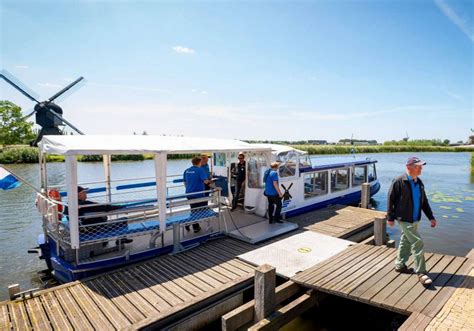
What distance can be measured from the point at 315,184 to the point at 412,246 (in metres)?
6.53

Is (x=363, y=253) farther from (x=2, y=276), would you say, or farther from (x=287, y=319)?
(x=2, y=276)

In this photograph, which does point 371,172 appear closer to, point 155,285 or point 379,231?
point 379,231

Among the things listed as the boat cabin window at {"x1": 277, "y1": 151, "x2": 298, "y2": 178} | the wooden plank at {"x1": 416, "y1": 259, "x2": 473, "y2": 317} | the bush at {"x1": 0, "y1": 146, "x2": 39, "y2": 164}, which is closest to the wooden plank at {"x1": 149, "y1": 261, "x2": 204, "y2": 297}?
the wooden plank at {"x1": 416, "y1": 259, "x2": 473, "y2": 317}

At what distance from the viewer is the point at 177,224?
6.98 meters

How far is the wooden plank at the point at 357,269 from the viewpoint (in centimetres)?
537

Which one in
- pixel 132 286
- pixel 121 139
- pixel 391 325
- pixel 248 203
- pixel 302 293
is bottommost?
pixel 391 325

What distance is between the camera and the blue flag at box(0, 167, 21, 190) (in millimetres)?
6031

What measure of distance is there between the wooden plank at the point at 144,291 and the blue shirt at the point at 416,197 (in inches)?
173

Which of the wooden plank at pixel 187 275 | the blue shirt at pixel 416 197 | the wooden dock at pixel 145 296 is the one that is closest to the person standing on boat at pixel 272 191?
the wooden dock at pixel 145 296

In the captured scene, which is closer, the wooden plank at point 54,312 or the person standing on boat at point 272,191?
the wooden plank at point 54,312

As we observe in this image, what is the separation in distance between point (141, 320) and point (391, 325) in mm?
5141

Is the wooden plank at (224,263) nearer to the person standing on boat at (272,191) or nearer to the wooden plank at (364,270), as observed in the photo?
the wooden plank at (364,270)

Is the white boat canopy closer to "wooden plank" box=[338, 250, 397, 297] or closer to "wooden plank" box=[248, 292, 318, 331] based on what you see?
"wooden plank" box=[248, 292, 318, 331]

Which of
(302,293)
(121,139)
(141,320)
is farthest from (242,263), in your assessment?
(121,139)
